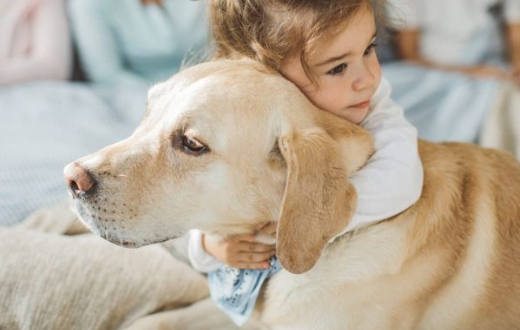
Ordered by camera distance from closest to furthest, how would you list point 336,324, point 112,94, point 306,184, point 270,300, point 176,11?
point 306,184 → point 336,324 → point 270,300 → point 112,94 → point 176,11

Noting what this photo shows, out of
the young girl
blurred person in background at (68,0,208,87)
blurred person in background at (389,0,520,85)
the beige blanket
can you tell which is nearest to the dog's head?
the young girl

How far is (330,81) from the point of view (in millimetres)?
1491

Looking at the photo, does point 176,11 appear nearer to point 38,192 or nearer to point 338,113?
point 38,192

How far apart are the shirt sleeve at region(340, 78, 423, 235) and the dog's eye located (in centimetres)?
38

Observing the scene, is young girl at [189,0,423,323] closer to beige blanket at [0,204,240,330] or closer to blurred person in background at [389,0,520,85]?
beige blanket at [0,204,240,330]

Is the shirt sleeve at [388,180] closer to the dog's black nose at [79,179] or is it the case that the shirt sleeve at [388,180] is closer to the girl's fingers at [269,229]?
the girl's fingers at [269,229]

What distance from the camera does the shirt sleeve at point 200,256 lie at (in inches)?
63.9

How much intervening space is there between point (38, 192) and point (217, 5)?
1089 mm

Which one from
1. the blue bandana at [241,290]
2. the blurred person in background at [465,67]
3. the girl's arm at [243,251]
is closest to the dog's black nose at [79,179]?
the girl's arm at [243,251]

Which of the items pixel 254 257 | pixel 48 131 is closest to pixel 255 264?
pixel 254 257

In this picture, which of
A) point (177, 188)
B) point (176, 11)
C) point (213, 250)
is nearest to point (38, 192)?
point (213, 250)

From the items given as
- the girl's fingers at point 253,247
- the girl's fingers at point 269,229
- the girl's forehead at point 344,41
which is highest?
the girl's forehead at point 344,41

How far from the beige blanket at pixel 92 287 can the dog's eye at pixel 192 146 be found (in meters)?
0.61

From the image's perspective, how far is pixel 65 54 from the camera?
337cm
